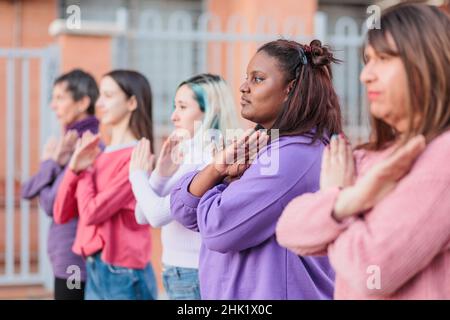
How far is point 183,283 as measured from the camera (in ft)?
11.3

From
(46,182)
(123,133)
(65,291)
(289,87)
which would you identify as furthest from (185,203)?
(46,182)

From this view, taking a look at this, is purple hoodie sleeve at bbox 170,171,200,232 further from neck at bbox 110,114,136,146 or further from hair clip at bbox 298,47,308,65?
neck at bbox 110,114,136,146

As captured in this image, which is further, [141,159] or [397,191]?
[141,159]

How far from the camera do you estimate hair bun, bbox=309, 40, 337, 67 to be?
2605 mm

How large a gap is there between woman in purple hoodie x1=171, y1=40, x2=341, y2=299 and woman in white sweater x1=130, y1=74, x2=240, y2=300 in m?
0.69

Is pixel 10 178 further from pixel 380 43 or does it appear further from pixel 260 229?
pixel 380 43

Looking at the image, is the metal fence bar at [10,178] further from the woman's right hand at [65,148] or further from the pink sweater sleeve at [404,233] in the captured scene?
the pink sweater sleeve at [404,233]

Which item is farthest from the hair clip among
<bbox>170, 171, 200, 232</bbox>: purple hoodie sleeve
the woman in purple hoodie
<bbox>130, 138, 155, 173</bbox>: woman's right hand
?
<bbox>130, 138, 155, 173</bbox>: woman's right hand

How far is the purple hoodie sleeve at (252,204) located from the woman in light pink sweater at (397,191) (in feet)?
1.44

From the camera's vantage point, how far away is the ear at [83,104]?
468 centimetres

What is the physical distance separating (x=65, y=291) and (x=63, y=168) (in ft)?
2.32
